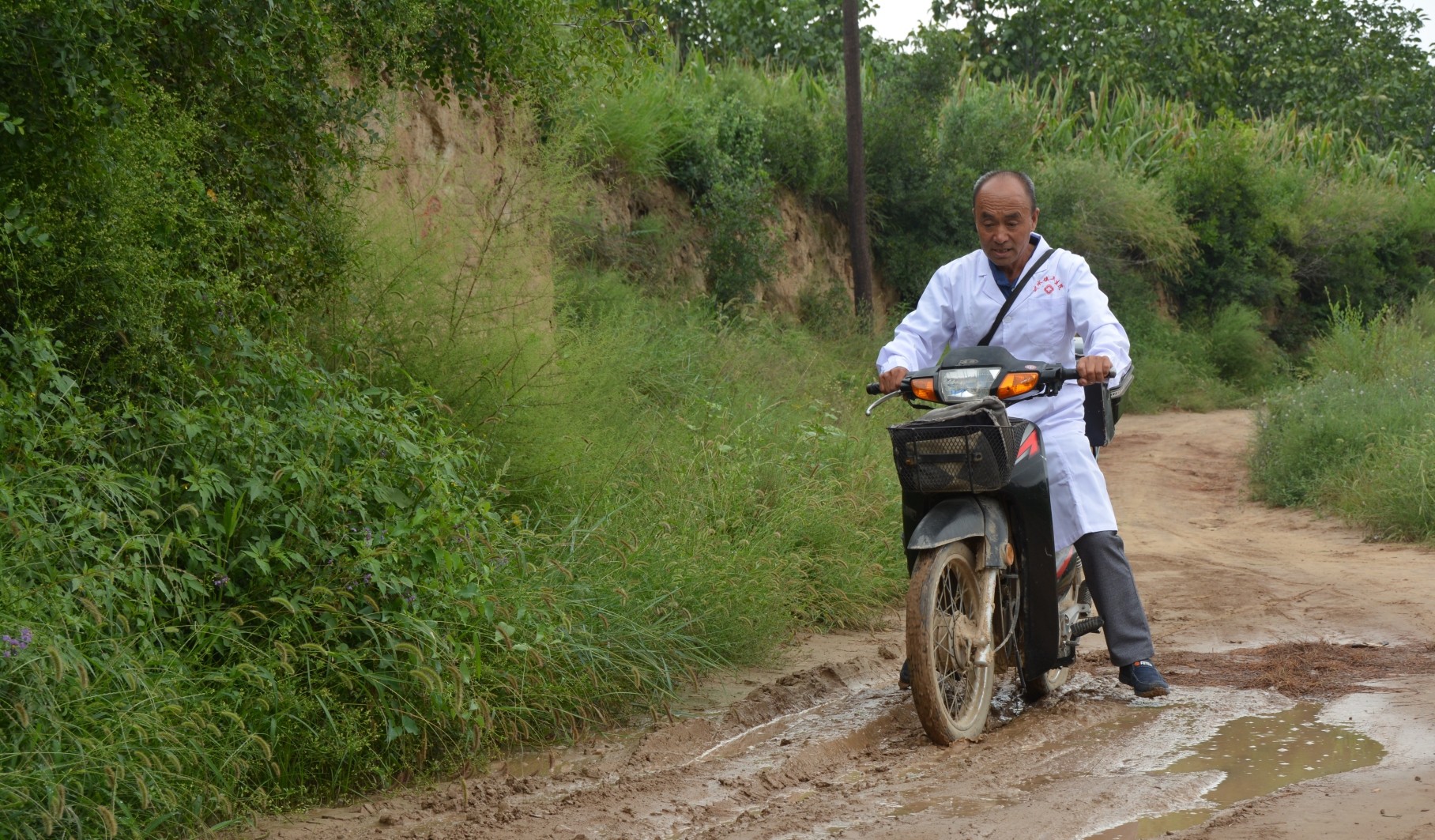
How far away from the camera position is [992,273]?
5312 mm

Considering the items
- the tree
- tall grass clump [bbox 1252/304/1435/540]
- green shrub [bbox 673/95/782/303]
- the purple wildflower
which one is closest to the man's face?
the purple wildflower

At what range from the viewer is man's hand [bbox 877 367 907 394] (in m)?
5.05

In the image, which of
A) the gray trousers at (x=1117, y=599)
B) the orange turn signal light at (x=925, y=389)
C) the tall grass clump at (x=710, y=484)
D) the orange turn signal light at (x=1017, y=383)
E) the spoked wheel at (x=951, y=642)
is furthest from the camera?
the tall grass clump at (x=710, y=484)

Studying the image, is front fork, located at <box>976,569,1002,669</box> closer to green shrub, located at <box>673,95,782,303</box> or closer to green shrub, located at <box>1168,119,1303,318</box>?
green shrub, located at <box>673,95,782,303</box>

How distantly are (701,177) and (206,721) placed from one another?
1252 cm

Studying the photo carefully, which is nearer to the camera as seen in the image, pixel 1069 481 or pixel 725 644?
pixel 1069 481

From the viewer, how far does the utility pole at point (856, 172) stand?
1702 centimetres

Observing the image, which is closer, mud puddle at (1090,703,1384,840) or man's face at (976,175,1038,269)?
mud puddle at (1090,703,1384,840)

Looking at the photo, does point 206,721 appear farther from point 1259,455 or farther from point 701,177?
point 701,177

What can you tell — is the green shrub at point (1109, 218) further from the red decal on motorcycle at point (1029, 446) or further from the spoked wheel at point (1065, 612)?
the red decal on motorcycle at point (1029, 446)

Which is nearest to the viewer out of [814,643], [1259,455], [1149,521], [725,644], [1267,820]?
[1267,820]

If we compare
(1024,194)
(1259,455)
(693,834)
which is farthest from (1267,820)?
(1259,455)

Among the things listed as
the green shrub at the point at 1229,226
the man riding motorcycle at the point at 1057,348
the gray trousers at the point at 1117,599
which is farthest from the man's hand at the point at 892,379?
the green shrub at the point at 1229,226

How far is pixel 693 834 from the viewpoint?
12.6ft
